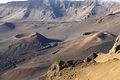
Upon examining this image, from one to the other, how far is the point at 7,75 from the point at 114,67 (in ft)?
232

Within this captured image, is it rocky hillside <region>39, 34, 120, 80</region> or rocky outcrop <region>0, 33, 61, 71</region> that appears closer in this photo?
rocky hillside <region>39, 34, 120, 80</region>

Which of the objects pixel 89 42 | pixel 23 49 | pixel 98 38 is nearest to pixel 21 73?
pixel 89 42

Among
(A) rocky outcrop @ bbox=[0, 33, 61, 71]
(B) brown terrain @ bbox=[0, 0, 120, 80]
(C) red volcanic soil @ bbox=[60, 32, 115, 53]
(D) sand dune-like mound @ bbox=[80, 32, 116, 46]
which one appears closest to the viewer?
(B) brown terrain @ bbox=[0, 0, 120, 80]

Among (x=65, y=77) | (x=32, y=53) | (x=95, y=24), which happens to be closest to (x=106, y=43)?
(x=32, y=53)

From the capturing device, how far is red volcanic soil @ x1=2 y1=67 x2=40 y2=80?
101 m

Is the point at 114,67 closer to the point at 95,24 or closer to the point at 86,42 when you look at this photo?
the point at 86,42

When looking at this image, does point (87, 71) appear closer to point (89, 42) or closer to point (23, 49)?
point (89, 42)

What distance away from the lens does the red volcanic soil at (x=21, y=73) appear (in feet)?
330

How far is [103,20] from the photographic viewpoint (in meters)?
198

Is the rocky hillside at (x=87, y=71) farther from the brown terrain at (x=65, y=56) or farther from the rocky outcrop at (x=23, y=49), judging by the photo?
the rocky outcrop at (x=23, y=49)

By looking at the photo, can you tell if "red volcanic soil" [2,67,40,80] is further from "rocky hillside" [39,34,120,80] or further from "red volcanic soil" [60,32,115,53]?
"rocky hillside" [39,34,120,80]

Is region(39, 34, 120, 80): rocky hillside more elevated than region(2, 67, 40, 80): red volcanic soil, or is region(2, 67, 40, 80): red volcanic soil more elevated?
region(39, 34, 120, 80): rocky hillside

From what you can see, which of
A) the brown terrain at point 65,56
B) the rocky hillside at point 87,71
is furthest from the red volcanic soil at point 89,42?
the rocky hillside at point 87,71

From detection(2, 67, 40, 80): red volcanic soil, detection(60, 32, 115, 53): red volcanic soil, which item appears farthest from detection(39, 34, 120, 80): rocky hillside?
detection(60, 32, 115, 53): red volcanic soil
